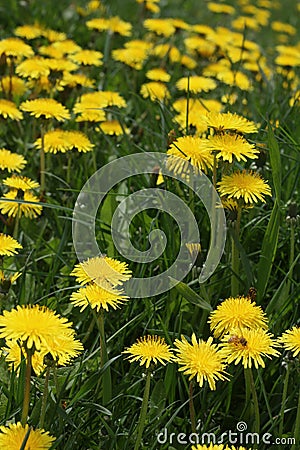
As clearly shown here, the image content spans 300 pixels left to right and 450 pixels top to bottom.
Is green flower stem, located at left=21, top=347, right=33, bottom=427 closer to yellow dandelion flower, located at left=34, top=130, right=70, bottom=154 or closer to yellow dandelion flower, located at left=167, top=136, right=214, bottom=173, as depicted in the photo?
yellow dandelion flower, located at left=167, top=136, right=214, bottom=173

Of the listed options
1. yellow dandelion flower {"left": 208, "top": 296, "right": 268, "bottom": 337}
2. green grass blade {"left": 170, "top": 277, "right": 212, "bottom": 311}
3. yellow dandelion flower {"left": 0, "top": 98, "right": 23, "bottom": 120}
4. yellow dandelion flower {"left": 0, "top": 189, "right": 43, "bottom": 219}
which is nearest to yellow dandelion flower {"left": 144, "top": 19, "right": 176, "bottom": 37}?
yellow dandelion flower {"left": 0, "top": 98, "right": 23, "bottom": 120}

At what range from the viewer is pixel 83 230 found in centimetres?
184

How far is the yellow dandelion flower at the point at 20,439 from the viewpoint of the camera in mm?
1052

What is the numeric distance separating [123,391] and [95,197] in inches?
27.5

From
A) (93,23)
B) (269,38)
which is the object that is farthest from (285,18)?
(93,23)

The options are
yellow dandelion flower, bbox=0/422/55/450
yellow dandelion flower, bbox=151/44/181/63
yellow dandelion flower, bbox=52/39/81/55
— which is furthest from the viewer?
yellow dandelion flower, bbox=151/44/181/63

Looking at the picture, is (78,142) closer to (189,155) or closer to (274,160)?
(189,155)

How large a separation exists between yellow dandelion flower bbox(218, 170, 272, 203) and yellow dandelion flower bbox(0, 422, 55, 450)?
585 mm

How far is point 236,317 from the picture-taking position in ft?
4.24

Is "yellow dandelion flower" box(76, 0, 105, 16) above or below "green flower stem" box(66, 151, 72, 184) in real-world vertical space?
above

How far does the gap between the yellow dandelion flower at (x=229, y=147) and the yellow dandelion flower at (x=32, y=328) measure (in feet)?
1.62

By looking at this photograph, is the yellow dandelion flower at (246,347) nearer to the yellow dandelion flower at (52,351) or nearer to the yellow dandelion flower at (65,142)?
the yellow dandelion flower at (52,351)

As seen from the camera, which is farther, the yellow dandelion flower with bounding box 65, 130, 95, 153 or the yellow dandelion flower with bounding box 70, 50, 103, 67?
the yellow dandelion flower with bounding box 70, 50, 103, 67

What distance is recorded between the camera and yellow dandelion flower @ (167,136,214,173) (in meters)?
1.57
